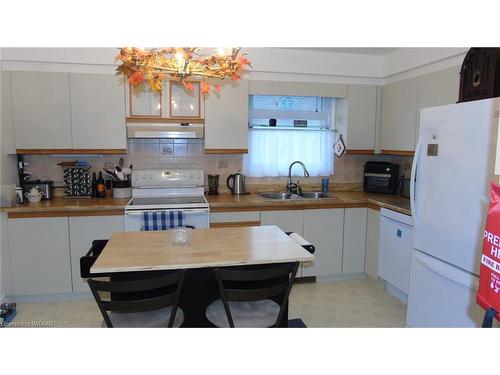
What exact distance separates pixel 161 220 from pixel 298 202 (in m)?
1.33

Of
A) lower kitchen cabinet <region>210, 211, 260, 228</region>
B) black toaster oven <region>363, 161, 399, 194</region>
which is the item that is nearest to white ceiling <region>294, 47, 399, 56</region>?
black toaster oven <region>363, 161, 399, 194</region>

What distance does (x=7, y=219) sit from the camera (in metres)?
2.93

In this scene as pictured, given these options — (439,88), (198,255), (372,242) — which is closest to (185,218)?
(198,255)

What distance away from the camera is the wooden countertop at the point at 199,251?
5.24 ft

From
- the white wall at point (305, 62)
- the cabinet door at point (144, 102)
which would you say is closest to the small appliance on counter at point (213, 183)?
the cabinet door at point (144, 102)

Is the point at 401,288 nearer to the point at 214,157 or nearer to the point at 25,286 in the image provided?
the point at 214,157

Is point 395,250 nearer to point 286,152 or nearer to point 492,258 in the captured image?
point 286,152

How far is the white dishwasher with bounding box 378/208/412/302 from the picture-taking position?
2947mm

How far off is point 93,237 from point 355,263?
102 inches

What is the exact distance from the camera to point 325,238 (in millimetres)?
3504

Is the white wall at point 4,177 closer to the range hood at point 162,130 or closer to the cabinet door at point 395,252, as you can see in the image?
the range hood at point 162,130

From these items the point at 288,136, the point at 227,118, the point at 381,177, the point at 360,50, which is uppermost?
the point at 360,50

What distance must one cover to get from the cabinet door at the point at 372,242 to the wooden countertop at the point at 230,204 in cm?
11
